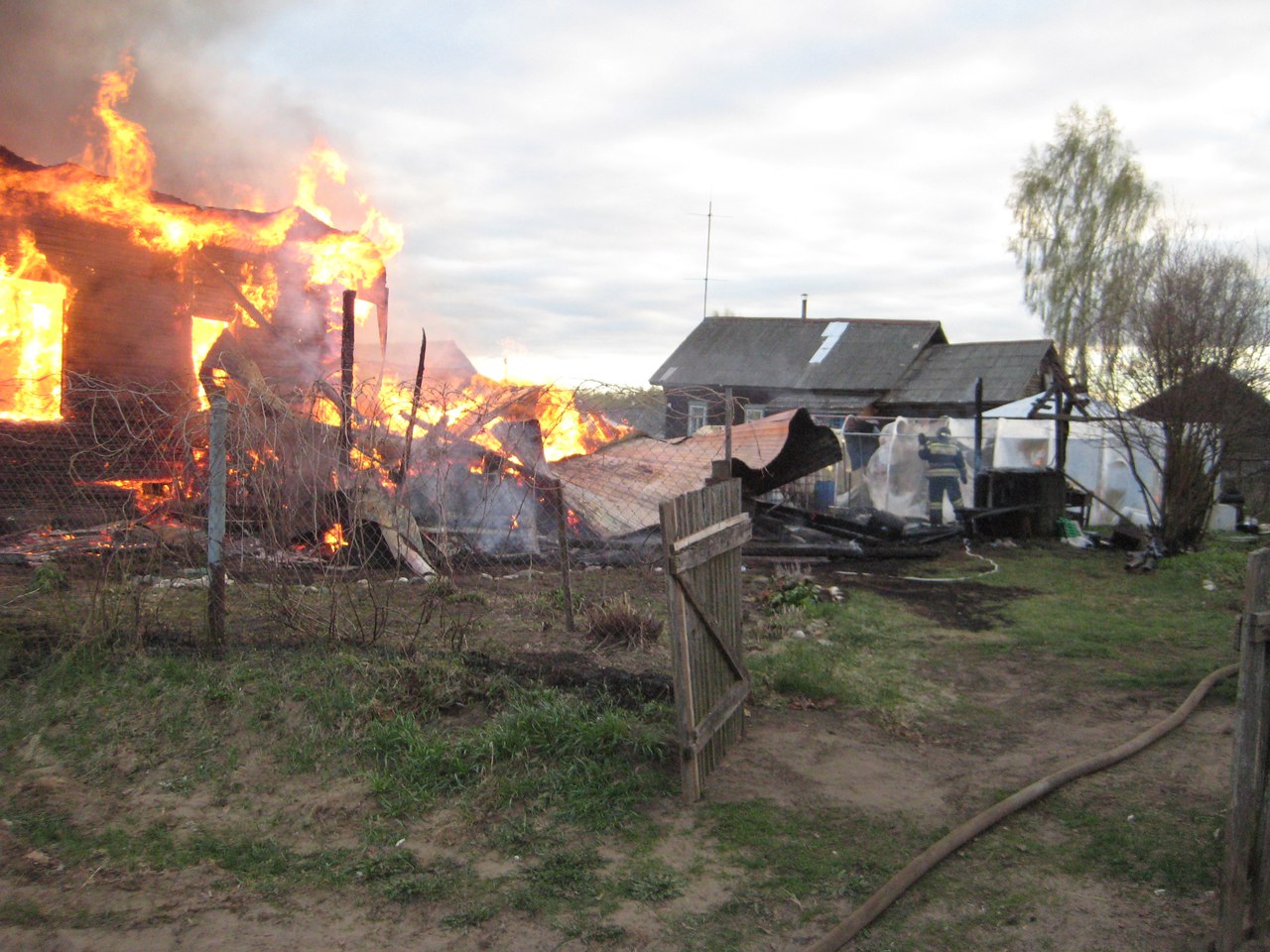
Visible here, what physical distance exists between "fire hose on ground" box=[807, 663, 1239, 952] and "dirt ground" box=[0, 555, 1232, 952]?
8 cm

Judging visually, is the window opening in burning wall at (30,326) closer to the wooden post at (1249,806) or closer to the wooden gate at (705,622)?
the wooden gate at (705,622)

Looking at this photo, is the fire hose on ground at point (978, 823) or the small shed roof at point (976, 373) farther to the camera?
the small shed roof at point (976, 373)

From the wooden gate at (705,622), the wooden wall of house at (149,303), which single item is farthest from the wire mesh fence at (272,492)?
the wooden wall of house at (149,303)

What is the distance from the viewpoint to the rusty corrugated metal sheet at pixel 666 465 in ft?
37.0

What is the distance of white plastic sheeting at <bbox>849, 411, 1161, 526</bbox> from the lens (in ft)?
52.6

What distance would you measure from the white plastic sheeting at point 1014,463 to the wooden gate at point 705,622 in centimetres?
1117

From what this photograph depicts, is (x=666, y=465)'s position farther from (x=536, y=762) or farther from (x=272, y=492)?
(x=536, y=762)

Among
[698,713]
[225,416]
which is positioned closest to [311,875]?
[698,713]

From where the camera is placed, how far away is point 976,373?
26.1 meters

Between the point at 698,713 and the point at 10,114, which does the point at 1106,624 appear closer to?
the point at 698,713

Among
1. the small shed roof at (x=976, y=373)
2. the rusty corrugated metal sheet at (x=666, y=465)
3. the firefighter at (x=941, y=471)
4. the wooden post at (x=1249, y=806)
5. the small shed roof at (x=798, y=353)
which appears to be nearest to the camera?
the wooden post at (x=1249, y=806)

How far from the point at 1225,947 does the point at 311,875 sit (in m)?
3.53

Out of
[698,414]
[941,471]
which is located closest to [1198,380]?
[941,471]

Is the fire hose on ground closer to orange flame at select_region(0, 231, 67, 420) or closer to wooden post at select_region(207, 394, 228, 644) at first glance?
wooden post at select_region(207, 394, 228, 644)
